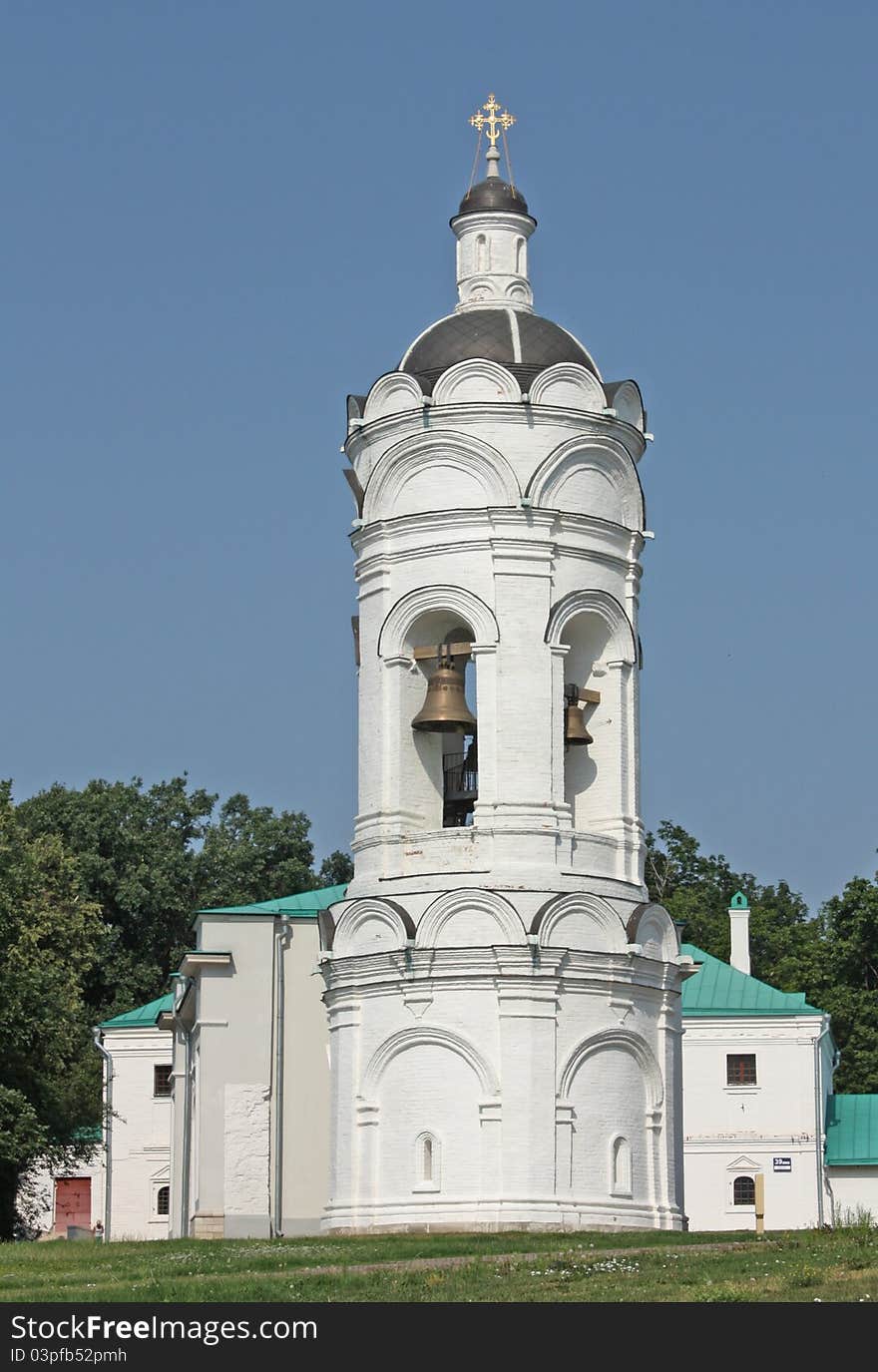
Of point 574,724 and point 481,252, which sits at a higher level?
point 481,252

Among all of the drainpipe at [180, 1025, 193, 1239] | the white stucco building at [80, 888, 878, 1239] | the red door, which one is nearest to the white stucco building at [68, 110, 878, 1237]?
the white stucco building at [80, 888, 878, 1239]

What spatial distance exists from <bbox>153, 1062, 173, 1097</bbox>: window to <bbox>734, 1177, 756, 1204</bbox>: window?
13.0 metres

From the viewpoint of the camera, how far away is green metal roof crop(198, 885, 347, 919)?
38000 mm

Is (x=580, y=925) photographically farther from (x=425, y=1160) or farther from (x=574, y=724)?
(x=425, y=1160)

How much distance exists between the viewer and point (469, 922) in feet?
103

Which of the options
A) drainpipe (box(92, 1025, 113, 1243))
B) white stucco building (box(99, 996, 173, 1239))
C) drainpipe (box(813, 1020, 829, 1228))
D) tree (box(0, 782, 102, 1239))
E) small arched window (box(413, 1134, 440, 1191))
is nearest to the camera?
small arched window (box(413, 1134, 440, 1191))

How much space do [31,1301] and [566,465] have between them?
1686cm

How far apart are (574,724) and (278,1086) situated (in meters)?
8.35

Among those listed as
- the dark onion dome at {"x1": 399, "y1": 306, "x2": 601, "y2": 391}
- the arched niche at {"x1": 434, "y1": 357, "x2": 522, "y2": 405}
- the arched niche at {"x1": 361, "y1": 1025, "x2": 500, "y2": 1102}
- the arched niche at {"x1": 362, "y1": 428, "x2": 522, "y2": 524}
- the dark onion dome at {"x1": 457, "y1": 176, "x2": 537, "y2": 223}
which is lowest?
the arched niche at {"x1": 361, "y1": 1025, "x2": 500, "y2": 1102}

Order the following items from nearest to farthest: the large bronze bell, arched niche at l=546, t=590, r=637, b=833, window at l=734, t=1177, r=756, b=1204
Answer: the large bronze bell → arched niche at l=546, t=590, r=637, b=833 → window at l=734, t=1177, r=756, b=1204

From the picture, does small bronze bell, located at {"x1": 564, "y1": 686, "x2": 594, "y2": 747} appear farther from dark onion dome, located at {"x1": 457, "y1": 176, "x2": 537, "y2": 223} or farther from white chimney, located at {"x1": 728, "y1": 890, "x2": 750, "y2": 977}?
white chimney, located at {"x1": 728, "y1": 890, "x2": 750, "y2": 977}

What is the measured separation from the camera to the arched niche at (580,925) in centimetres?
3137

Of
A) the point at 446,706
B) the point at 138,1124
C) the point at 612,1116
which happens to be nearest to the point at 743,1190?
the point at 138,1124
